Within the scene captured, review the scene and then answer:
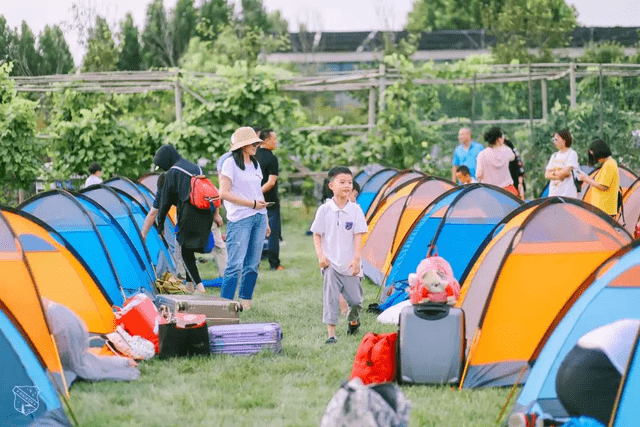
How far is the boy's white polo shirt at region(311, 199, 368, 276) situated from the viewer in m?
7.55

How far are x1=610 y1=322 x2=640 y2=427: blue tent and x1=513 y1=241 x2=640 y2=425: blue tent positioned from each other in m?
0.54

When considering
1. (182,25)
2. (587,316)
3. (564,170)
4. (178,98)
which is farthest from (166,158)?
(182,25)

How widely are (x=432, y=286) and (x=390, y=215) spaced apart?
16.0 feet

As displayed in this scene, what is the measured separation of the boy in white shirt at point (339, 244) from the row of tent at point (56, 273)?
166 centimetres

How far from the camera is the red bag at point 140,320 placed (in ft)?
23.8

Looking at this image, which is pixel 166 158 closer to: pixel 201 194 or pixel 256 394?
pixel 201 194

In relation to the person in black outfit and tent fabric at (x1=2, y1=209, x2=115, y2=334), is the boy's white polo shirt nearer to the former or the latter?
tent fabric at (x1=2, y1=209, x2=115, y2=334)

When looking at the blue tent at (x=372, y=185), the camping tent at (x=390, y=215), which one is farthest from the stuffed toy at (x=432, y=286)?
the blue tent at (x=372, y=185)

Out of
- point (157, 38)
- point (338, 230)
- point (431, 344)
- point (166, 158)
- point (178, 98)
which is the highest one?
point (157, 38)

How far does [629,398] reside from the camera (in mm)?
4586

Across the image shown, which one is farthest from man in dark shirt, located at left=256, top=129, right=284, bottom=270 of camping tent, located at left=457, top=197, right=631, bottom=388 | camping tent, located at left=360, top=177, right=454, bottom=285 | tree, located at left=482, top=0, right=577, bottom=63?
tree, located at left=482, top=0, right=577, bottom=63

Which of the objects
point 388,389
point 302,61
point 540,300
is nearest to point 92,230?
point 540,300

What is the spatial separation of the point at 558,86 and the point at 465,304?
1610 centimetres

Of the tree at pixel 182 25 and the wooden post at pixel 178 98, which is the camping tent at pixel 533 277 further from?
the tree at pixel 182 25
